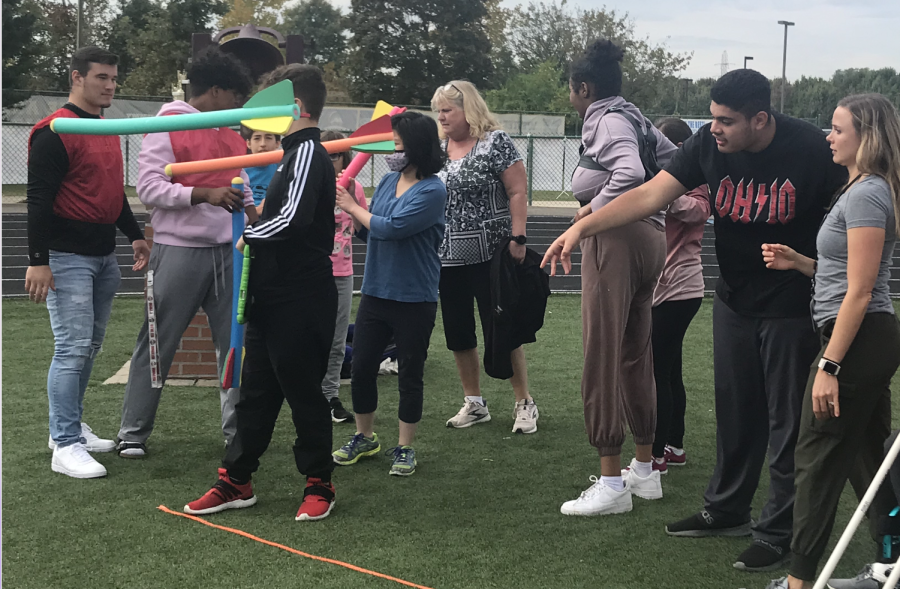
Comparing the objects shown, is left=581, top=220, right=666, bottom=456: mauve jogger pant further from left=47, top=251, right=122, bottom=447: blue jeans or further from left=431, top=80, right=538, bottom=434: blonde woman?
left=47, top=251, right=122, bottom=447: blue jeans

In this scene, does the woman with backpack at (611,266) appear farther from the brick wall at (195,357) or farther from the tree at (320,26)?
the tree at (320,26)

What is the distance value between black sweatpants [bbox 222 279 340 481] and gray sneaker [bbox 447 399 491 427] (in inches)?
60.5

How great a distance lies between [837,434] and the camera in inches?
108

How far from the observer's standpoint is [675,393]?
4.54 meters

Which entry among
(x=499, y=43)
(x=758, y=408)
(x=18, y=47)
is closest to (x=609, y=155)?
(x=758, y=408)

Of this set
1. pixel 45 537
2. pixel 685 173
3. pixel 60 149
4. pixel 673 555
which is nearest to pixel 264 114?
pixel 60 149

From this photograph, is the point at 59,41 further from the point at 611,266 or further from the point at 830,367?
the point at 830,367

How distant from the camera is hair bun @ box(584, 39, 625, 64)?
3.74 m

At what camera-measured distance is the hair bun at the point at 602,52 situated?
374cm

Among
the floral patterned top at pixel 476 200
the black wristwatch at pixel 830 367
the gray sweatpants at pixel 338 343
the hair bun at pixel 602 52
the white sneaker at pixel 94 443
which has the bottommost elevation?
the white sneaker at pixel 94 443

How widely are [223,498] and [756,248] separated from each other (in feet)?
7.76

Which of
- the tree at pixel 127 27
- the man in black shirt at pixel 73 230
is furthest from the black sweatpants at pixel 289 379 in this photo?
the tree at pixel 127 27

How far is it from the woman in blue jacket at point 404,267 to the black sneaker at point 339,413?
97 centimetres

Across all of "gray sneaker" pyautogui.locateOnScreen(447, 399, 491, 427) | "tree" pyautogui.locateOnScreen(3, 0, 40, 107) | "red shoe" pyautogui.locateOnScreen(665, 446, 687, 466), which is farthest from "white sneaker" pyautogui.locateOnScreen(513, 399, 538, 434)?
"tree" pyautogui.locateOnScreen(3, 0, 40, 107)
